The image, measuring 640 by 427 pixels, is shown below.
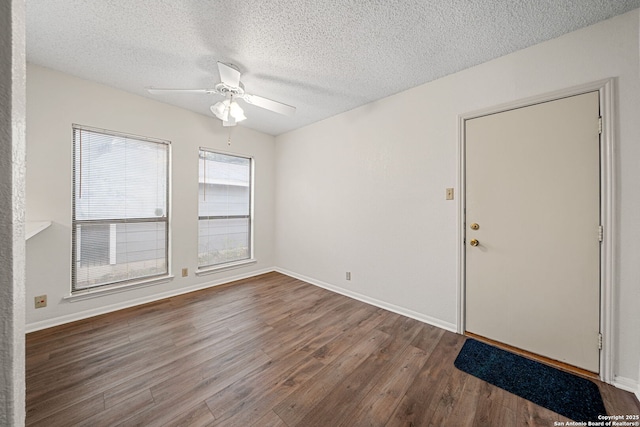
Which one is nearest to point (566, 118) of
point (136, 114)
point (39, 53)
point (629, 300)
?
point (629, 300)

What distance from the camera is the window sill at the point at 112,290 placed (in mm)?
2422

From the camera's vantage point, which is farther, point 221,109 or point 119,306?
→ point 119,306

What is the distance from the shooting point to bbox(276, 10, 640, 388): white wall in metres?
1.55

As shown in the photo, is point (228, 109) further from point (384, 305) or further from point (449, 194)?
point (384, 305)

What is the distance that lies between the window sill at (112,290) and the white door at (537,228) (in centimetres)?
356

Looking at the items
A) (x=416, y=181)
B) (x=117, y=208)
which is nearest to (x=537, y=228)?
(x=416, y=181)

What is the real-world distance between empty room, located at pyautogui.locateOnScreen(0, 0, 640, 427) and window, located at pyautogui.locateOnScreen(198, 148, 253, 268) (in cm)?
19

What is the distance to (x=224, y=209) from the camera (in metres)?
3.71

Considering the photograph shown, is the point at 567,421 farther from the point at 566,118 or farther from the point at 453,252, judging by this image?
the point at 566,118

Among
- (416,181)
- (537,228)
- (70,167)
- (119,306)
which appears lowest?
(119,306)

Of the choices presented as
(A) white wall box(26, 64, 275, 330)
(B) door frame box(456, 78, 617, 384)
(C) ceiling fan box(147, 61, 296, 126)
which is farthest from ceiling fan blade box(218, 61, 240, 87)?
(B) door frame box(456, 78, 617, 384)

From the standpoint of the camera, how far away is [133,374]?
167 centimetres

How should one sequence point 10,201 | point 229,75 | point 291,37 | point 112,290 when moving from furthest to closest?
point 112,290
point 229,75
point 291,37
point 10,201

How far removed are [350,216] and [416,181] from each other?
38.8 inches
